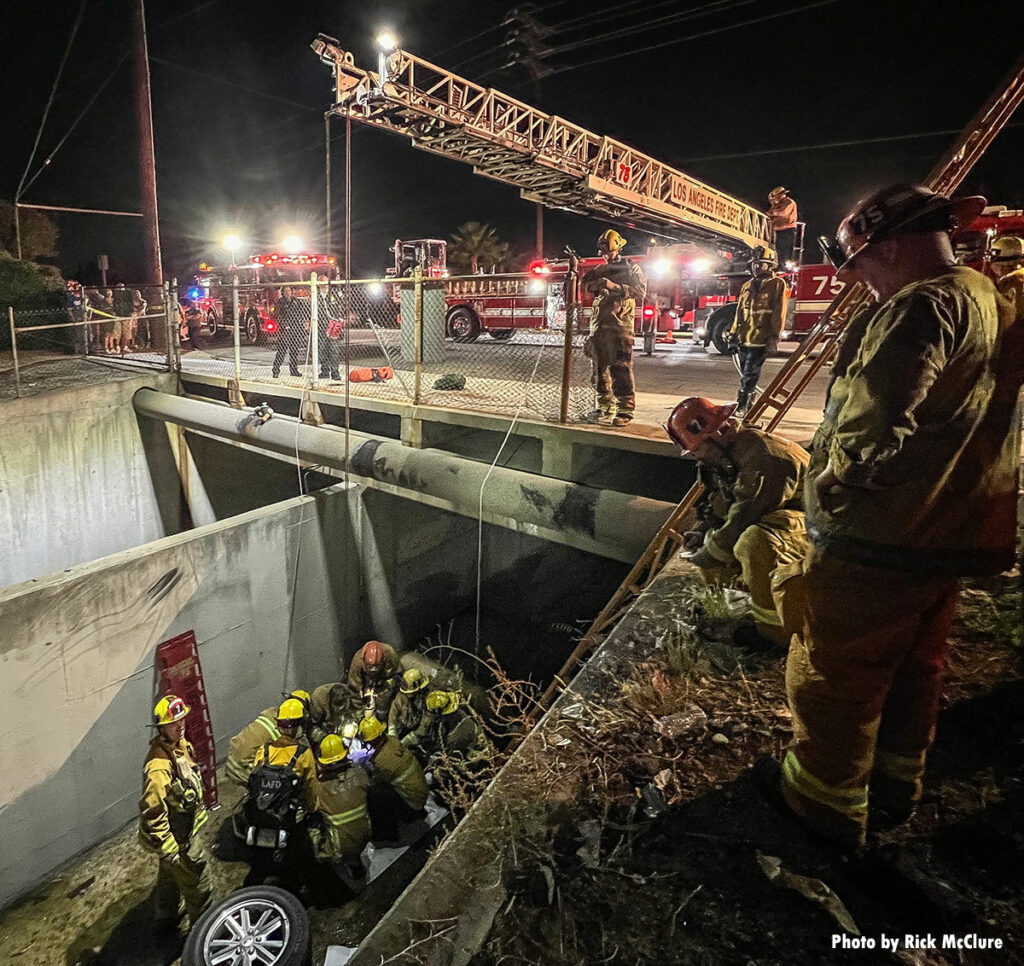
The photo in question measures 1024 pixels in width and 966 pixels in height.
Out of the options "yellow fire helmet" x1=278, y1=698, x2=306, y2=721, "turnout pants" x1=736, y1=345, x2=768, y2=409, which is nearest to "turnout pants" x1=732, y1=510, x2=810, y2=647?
"yellow fire helmet" x1=278, y1=698, x2=306, y2=721

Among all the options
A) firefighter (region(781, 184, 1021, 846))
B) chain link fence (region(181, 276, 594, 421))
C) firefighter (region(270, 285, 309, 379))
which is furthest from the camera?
firefighter (region(270, 285, 309, 379))

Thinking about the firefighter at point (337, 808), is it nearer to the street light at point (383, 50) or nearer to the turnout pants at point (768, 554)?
the turnout pants at point (768, 554)

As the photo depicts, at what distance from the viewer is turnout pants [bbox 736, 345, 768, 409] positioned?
649 cm

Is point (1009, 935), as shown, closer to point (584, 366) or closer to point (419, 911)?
point (419, 911)

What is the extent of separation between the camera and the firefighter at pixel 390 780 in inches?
177

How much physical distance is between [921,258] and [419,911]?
231 centimetres

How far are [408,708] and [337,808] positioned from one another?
1.21 meters

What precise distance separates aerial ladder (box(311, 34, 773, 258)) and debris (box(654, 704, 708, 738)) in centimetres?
597

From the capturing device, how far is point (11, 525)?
895cm

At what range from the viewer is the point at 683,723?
253 centimetres

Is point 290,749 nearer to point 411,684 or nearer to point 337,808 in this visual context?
point 337,808

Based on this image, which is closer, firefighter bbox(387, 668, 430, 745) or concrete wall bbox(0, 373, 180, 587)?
firefighter bbox(387, 668, 430, 745)

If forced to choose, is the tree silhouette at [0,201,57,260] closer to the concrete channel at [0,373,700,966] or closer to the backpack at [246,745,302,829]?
the concrete channel at [0,373,700,966]

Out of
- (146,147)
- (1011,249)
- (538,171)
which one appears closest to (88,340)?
(146,147)
